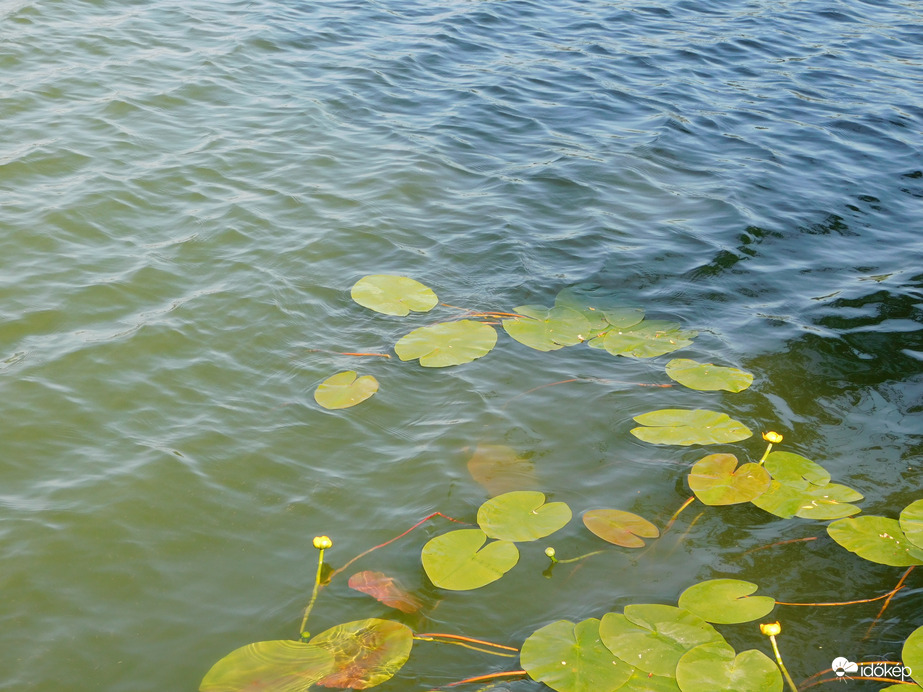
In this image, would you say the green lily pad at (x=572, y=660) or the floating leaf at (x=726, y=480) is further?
the floating leaf at (x=726, y=480)

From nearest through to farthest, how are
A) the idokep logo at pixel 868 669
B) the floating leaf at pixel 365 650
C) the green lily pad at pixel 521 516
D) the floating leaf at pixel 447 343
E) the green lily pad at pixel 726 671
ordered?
1. the green lily pad at pixel 726 671
2. the floating leaf at pixel 365 650
3. the idokep logo at pixel 868 669
4. the green lily pad at pixel 521 516
5. the floating leaf at pixel 447 343

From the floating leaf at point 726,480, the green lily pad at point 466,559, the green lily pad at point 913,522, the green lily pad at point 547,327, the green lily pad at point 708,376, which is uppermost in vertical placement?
the green lily pad at point 547,327

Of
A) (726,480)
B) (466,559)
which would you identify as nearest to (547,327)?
(726,480)

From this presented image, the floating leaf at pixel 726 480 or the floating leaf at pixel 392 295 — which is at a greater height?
the floating leaf at pixel 392 295

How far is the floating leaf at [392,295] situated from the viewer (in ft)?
15.3

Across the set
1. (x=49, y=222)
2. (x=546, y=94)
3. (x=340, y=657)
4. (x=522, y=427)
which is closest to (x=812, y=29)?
(x=546, y=94)

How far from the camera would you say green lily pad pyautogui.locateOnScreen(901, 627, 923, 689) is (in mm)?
2568

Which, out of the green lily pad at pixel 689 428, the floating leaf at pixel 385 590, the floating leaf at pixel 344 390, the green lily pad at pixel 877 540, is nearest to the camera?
the floating leaf at pixel 385 590

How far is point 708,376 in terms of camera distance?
4.24 meters

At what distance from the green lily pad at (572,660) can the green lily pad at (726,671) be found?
0.20 meters

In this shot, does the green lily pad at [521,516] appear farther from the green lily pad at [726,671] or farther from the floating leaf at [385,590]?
the green lily pad at [726,671]

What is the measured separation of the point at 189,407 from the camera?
387 cm

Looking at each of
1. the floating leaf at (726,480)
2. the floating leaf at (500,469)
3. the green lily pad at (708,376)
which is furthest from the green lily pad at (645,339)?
the floating leaf at (500,469)

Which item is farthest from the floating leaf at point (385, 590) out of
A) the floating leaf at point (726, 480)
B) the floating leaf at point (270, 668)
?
the floating leaf at point (726, 480)
